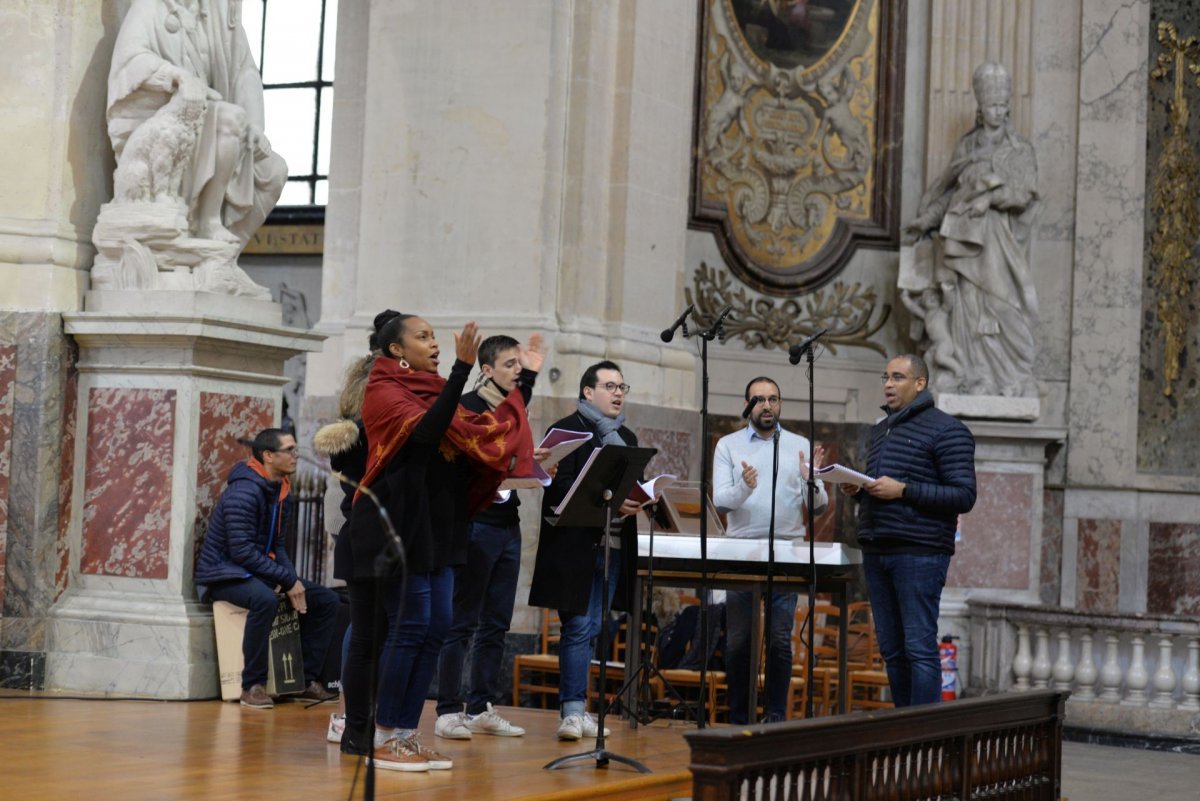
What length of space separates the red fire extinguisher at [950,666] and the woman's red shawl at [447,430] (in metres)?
6.03

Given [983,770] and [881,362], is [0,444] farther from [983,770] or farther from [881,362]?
[881,362]

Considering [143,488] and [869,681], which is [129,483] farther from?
[869,681]

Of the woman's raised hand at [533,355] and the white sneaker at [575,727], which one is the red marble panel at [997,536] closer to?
the white sneaker at [575,727]

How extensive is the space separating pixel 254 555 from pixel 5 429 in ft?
4.23

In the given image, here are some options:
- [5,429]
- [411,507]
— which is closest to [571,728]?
[411,507]

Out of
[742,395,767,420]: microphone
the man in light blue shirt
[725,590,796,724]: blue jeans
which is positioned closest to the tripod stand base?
[725,590,796,724]: blue jeans

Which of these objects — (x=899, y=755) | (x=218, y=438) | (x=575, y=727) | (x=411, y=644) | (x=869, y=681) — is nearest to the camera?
(x=899, y=755)

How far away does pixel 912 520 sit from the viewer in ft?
26.5

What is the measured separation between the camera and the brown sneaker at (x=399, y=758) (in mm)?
6625

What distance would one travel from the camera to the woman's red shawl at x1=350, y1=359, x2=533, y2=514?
→ 6.53m

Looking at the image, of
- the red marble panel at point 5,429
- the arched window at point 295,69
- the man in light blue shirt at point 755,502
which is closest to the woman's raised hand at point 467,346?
the man in light blue shirt at point 755,502

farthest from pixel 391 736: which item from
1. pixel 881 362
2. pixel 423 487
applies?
pixel 881 362

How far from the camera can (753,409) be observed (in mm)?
8820

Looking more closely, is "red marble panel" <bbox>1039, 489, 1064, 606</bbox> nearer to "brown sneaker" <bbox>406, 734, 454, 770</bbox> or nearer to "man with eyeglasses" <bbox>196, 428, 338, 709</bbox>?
"man with eyeglasses" <bbox>196, 428, 338, 709</bbox>
